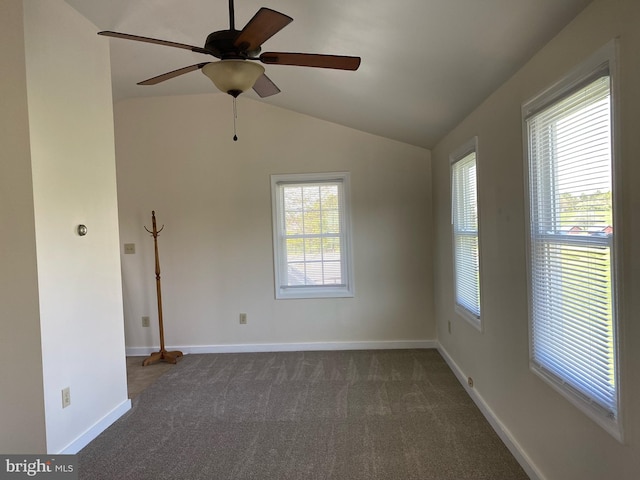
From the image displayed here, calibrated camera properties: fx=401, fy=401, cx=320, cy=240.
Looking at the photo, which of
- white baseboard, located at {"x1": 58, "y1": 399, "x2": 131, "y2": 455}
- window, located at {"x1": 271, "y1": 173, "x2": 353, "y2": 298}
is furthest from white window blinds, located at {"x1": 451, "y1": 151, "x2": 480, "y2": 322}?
white baseboard, located at {"x1": 58, "y1": 399, "x2": 131, "y2": 455}

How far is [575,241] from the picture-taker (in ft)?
5.53

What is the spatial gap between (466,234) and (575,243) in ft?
5.38

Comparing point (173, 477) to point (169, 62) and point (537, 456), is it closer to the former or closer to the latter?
point (537, 456)

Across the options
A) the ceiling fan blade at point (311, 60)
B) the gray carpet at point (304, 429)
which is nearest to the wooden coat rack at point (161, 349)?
the gray carpet at point (304, 429)

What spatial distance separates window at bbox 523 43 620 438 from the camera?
148cm

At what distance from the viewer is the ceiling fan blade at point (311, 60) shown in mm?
1840

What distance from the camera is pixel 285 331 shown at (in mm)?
4672

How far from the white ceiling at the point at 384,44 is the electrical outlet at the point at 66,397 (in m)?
2.44

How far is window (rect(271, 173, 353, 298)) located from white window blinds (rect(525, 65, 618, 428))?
2.71m

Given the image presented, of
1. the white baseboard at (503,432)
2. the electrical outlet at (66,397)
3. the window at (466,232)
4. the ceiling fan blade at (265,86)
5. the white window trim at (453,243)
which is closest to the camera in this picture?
the white baseboard at (503,432)

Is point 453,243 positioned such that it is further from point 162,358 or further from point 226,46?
point 162,358

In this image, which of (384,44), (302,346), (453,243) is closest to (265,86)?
(384,44)

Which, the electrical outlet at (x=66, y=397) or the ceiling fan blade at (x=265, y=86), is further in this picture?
the electrical outlet at (x=66, y=397)

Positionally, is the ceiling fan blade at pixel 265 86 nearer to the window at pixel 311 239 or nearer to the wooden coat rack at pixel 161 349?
the window at pixel 311 239
